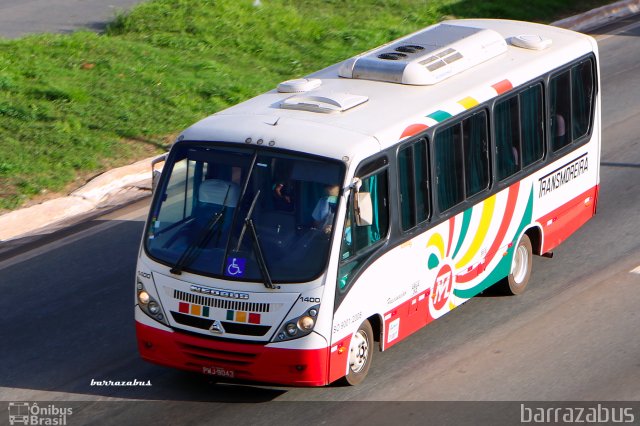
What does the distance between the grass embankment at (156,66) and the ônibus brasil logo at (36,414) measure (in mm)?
5664

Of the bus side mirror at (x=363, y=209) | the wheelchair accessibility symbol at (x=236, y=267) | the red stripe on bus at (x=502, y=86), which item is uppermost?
the red stripe on bus at (x=502, y=86)

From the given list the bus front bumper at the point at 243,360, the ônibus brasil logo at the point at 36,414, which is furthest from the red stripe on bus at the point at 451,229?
the ônibus brasil logo at the point at 36,414

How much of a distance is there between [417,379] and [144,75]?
1051 cm

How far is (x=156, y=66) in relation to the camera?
19.8 metres

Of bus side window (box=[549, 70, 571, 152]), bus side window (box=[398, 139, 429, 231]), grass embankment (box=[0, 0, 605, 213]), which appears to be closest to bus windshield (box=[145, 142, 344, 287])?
bus side window (box=[398, 139, 429, 231])

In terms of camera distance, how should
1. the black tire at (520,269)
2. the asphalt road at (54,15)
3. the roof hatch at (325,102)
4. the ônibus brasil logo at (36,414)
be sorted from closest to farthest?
1. the ônibus brasil logo at (36,414)
2. the roof hatch at (325,102)
3. the black tire at (520,269)
4. the asphalt road at (54,15)

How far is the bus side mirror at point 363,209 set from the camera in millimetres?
9539

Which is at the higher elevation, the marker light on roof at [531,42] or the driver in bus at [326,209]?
the marker light on roof at [531,42]

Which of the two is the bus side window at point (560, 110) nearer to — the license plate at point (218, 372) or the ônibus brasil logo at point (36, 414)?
the license plate at point (218, 372)

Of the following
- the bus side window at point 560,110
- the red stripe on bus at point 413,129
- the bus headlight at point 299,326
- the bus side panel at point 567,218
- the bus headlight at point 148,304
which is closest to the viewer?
the bus headlight at point 299,326

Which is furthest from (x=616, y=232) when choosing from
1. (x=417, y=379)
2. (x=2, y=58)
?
(x=2, y=58)

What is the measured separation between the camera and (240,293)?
927 centimetres

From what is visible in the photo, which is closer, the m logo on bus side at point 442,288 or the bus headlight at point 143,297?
the bus headlight at point 143,297

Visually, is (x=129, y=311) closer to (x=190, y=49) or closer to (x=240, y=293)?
(x=240, y=293)
